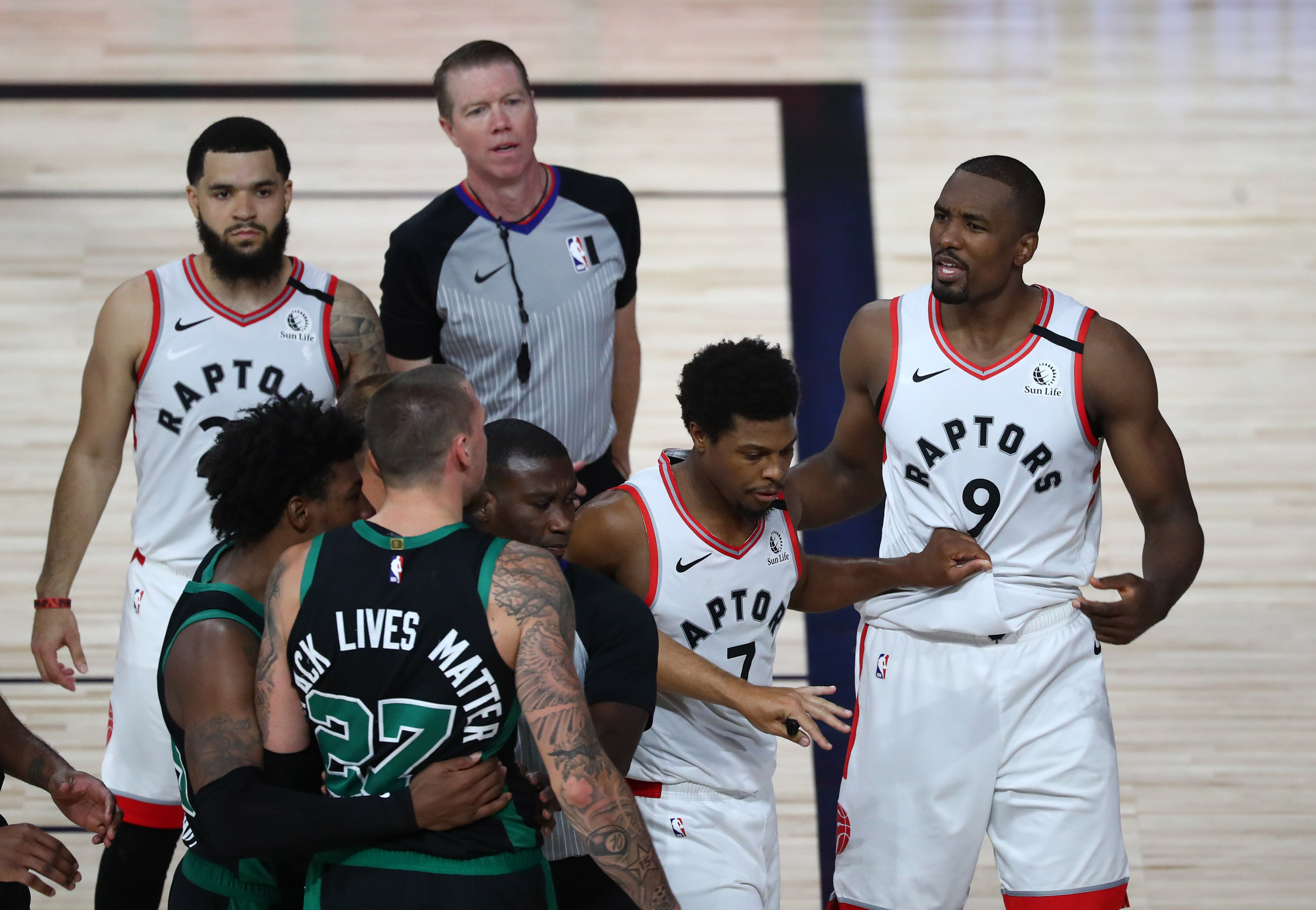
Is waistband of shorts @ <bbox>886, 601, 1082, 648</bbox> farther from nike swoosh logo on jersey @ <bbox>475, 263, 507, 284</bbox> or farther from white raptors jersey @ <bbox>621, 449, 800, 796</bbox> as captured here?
nike swoosh logo on jersey @ <bbox>475, 263, 507, 284</bbox>

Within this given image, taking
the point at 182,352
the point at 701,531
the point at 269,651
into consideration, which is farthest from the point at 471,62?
the point at 269,651

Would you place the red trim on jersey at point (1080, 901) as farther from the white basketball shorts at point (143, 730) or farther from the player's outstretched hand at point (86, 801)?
the white basketball shorts at point (143, 730)

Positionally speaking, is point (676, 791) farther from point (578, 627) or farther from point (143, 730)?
point (143, 730)

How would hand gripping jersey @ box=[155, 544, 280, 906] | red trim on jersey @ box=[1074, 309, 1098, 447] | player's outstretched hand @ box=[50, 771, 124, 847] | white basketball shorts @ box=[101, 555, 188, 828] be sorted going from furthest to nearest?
1. white basketball shorts @ box=[101, 555, 188, 828]
2. red trim on jersey @ box=[1074, 309, 1098, 447]
3. player's outstretched hand @ box=[50, 771, 124, 847]
4. hand gripping jersey @ box=[155, 544, 280, 906]

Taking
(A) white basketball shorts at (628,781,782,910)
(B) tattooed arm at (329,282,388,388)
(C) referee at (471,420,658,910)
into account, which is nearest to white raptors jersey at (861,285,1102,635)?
(A) white basketball shorts at (628,781,782,910)

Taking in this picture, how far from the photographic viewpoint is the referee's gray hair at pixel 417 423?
103 inches

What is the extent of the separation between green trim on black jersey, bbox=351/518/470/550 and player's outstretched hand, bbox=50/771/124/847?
35.3 inches

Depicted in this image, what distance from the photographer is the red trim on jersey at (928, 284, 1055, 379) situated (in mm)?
3543

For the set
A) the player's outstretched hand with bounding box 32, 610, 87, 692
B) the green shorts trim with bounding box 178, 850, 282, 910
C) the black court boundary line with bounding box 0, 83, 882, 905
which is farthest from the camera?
the black court boundary line with bounding box 0, 83, 882, 905

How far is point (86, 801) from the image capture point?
2994mm

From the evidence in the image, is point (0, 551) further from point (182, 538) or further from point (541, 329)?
point (541, 329)

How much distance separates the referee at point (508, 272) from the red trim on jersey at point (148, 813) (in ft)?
4.39

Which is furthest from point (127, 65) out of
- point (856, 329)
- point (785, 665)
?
point (856, 329)

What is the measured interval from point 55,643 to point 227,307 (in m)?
1.00
